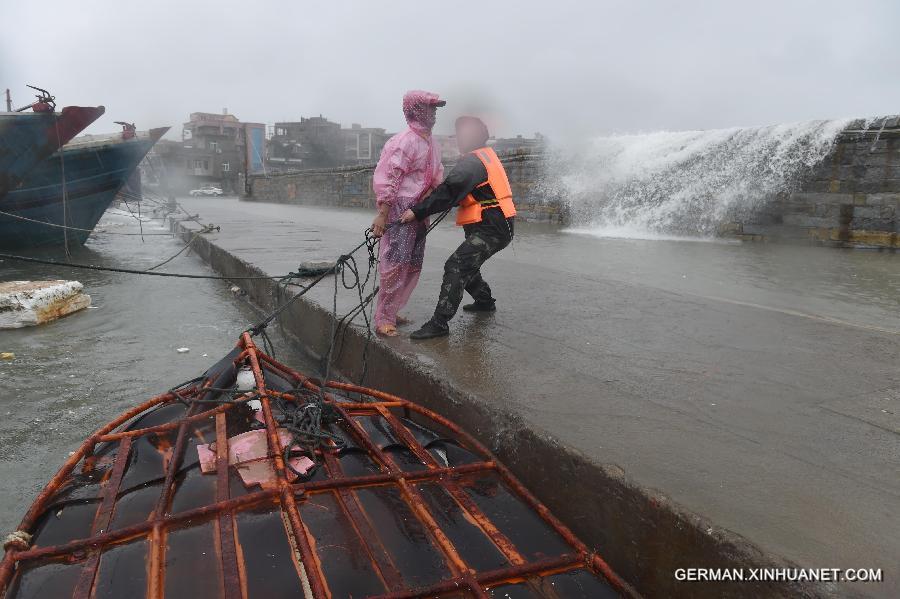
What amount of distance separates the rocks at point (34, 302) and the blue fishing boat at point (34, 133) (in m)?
5.10

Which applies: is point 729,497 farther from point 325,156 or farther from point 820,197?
point 325,156

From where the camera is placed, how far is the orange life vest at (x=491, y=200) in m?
3.55

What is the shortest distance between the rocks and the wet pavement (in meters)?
1.97

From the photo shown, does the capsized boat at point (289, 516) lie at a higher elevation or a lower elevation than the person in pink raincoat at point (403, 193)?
lower

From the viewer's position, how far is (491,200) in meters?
3.62

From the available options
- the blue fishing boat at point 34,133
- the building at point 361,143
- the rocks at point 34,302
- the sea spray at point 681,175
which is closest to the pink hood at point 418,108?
the rocks at point 34,302

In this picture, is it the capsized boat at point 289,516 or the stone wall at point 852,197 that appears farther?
the stone wall at point 852,197

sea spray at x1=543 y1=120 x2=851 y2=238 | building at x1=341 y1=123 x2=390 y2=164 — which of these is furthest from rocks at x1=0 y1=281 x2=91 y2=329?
building at x1=341 y1=123 x2=390 y2=164

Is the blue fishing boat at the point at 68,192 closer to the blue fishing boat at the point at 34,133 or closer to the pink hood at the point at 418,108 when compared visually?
the blue fishing boat at the point at 34,133

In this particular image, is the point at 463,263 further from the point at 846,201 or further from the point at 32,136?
the point at 32,136

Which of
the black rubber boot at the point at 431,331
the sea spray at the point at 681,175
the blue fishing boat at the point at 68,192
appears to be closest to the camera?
the black rubber boot at the point at 431,331

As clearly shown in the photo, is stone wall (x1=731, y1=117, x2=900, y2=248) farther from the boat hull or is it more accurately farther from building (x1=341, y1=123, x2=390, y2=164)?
building (x1=341, y1=123, x2=390, y2=164)

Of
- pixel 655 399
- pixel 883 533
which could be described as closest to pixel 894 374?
pixel 655 399

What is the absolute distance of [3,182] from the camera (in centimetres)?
977
